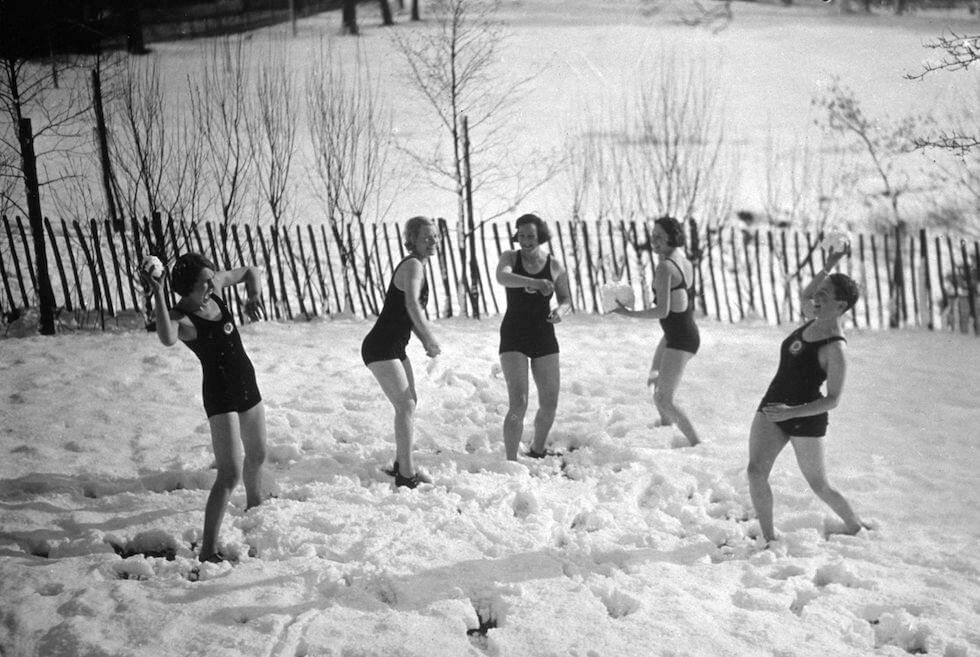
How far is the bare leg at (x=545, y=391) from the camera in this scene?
5598 mm

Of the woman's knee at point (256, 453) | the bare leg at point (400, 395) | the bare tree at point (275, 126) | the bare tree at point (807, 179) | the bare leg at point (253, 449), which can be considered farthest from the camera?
the bare tree at point (807, 179)

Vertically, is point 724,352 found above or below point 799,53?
below

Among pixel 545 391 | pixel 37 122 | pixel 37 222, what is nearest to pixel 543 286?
pixel 545 391

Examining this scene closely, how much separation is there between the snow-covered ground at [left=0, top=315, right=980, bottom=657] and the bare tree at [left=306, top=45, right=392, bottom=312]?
4141 mm

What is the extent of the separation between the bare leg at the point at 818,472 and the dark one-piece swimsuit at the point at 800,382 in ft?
0.21

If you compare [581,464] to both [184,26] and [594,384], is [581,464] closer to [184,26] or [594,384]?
[594,384]

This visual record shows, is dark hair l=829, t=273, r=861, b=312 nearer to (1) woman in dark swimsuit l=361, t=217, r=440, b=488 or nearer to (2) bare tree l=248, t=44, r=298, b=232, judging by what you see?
(1) woman in dark swimsuit l=361, t=217, r=440, b=488

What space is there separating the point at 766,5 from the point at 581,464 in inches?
554

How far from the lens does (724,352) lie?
895 cm

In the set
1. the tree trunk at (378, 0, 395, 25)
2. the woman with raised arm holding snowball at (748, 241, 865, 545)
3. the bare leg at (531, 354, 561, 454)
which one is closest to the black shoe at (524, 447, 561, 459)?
the bare leg at (531, 354, 561, 454)

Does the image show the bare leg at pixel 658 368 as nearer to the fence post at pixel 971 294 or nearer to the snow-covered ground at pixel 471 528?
the snow-covered ground at pixel 471 528

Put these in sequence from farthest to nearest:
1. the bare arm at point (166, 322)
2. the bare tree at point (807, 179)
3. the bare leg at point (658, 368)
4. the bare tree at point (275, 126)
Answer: the bare tree at point (807, 179) → the bare tree at point (275, 126) → the bare leg at point (658, 368) → the bare arm at point (166, 322)

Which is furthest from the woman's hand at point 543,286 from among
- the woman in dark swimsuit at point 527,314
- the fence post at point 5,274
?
the fence post at point 5,274

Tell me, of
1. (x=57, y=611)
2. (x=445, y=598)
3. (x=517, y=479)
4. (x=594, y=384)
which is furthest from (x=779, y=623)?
(x=594, y=384)
